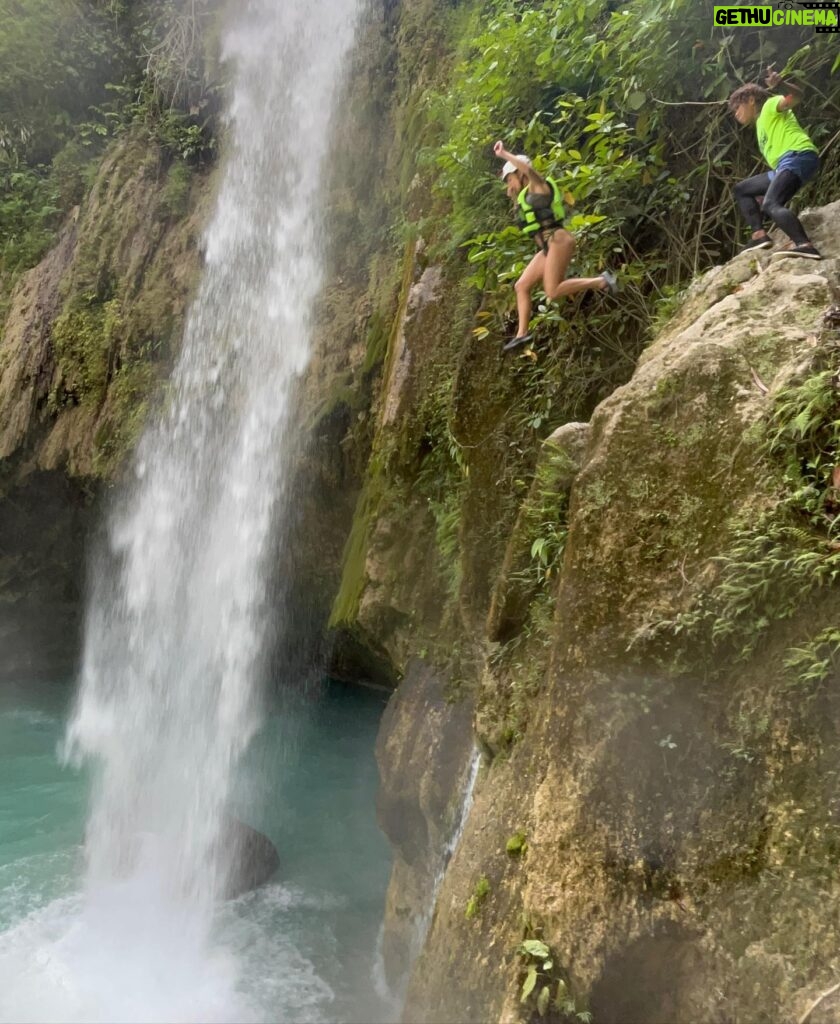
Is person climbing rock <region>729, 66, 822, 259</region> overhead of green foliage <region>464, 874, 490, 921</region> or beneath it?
overhead

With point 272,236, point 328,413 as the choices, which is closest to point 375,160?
point 272,236

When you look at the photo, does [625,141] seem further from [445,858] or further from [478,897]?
[445,858]

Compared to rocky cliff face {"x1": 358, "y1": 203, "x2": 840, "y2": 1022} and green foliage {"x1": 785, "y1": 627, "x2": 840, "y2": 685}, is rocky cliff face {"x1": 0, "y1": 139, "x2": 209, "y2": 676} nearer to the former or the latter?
rocky cliff face {"x1": 358, "y1": 203, "x2": 840, "y2": 1022}

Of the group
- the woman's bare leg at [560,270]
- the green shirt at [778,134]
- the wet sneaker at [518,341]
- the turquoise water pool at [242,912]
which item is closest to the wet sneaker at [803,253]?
the green shirt at [778,134]

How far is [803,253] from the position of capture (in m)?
3.41

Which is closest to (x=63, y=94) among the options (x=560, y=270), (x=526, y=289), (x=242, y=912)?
(x=526, y=289)

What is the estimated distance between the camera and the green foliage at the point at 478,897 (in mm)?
3355

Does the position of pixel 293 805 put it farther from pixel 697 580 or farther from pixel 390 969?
pixel 697 580

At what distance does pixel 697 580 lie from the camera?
275 cm

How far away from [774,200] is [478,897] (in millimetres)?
3732

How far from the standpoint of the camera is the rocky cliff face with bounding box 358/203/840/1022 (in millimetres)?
2340

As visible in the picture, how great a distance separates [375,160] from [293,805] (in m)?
7.70

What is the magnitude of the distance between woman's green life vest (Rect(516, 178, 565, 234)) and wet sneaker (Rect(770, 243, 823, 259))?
1359mm

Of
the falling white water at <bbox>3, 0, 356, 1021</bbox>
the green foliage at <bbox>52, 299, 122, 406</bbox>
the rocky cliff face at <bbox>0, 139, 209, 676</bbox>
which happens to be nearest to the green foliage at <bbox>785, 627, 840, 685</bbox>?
the falling white water at <bbox>3, 0, 356, 1021</bbox>
